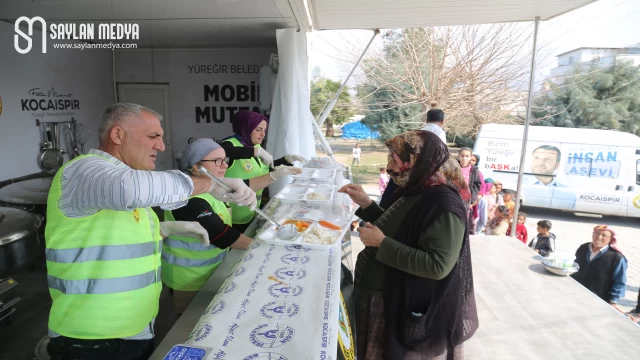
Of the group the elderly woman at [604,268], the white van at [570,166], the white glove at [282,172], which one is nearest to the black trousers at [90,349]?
the white glove at [282,172]

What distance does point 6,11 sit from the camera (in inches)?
113

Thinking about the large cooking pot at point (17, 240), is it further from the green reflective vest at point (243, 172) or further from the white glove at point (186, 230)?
the green reflective vest at point (243, 172)

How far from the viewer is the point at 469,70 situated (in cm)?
845

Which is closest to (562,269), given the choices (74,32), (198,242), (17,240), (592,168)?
(198,242)

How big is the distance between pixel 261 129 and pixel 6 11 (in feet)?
7.31

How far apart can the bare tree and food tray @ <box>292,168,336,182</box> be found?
19.7ft

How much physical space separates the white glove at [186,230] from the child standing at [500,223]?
491cm

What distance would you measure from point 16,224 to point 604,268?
478 centimetres

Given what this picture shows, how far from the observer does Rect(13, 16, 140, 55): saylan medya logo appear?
3320 mm

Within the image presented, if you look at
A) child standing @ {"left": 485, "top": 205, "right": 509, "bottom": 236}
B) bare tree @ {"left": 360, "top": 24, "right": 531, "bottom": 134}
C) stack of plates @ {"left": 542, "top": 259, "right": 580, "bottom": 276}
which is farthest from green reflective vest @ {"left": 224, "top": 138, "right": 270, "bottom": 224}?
bare tree @ {"left": 360, "top": 24, "right": 531, "bottom": 134}

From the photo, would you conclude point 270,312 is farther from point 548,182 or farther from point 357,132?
point 357,132

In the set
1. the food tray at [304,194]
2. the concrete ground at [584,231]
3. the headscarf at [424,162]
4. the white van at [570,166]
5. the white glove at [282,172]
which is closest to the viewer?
the headscarf at [424,162]

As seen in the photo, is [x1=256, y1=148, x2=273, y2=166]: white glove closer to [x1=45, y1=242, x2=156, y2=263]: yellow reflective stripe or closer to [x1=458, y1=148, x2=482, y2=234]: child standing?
[x1=45, y1=242, x2=156, y2=263]: yellow reflective stripe

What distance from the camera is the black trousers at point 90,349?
116cm
